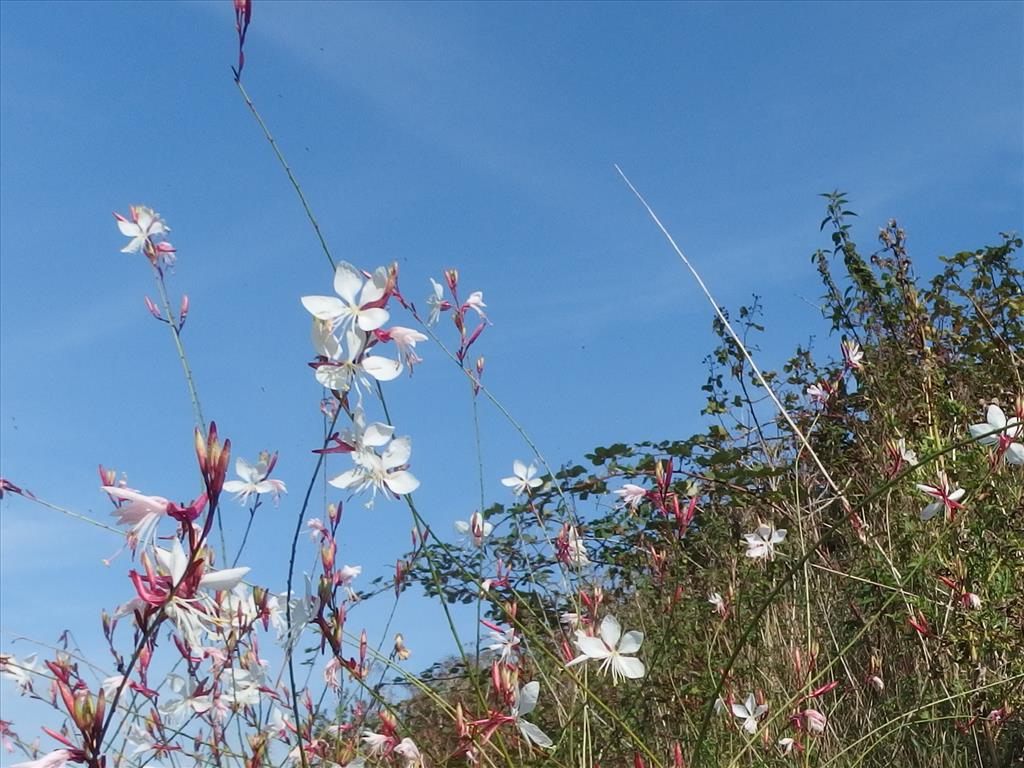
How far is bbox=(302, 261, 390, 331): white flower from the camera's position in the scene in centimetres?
140

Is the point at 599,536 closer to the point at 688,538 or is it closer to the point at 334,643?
the point at 688,538

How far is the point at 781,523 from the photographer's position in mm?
4328

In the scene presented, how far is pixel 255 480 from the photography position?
1.79m

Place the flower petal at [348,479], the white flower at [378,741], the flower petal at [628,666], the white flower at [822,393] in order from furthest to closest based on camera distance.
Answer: the white flower at [822,393] → the white flower at [378,741] → the flower petal at [628,666] → the flower petal at [348,479]

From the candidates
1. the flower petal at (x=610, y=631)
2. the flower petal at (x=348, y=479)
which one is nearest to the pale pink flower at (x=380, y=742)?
the flower petal at (x=610, y=631)

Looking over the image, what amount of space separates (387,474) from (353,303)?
323 millimetres

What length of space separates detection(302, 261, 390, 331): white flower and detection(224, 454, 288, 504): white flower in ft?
1.33

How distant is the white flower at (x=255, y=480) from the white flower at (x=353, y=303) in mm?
407

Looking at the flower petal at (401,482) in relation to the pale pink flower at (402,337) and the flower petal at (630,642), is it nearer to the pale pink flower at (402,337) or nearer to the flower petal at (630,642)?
the pale pink flower at (402,337)

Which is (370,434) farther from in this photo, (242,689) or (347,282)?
(242,689)

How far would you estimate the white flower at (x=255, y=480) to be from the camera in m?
1.74

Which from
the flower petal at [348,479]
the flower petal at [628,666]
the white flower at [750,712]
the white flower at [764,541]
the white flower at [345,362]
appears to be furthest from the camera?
the white flower at [764,541]

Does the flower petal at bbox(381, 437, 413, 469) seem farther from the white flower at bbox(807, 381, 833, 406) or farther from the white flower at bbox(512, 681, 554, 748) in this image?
the white flower at bbox(807, 381, 833, 406)

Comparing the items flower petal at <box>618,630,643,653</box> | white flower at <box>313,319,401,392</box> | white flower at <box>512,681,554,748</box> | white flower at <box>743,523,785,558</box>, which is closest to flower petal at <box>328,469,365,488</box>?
white flower at <box>313,319,401,392</box>
